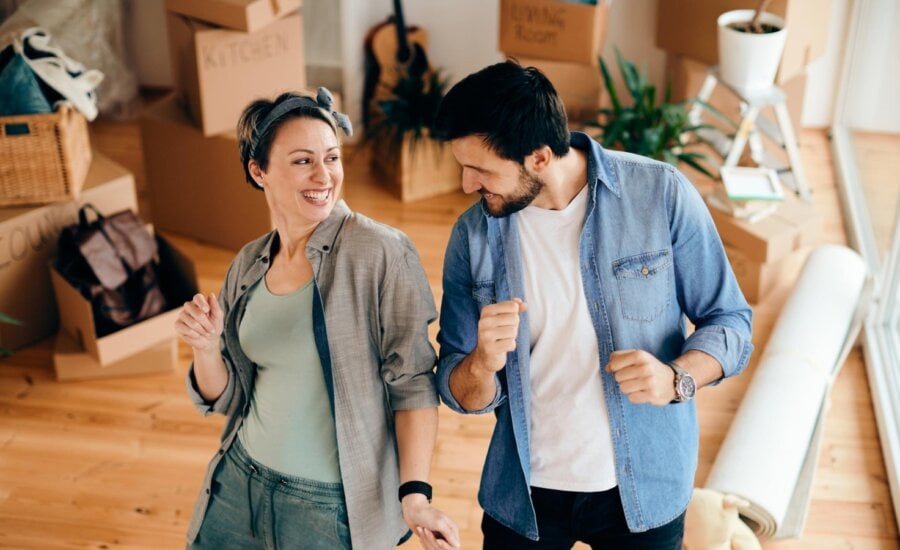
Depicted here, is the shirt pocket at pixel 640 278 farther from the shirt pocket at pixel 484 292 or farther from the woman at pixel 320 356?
the woman at pixel 320 356

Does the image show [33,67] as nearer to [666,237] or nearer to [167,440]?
[167,440]

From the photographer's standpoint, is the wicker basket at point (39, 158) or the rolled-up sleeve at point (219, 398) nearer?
the rolled-up sleeve at point (219, 398)

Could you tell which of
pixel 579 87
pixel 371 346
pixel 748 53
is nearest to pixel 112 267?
pixel 371 346

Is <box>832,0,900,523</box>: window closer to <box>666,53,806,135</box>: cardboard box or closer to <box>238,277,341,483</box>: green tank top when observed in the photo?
<box>666,53,806,135</box>: cardboard box

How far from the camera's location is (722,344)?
1709 mm

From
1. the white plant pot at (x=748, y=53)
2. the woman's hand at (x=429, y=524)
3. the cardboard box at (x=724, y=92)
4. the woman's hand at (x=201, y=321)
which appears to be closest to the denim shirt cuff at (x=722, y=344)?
the woman's hand at (x=429, y=524)

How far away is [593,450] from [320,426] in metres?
0.46

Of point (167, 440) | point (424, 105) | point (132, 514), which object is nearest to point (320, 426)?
point (132, 514)

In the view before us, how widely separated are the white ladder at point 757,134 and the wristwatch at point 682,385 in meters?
2.48

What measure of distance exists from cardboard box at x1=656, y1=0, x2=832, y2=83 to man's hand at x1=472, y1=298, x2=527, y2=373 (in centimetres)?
292

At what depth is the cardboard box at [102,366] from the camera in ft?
11.6

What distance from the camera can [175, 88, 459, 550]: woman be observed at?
5.77 feet

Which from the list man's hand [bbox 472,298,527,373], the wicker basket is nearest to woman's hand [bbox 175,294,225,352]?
man's hand [bbox 472,298,527,373]

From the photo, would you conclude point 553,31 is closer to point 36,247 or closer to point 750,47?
point 750,47
